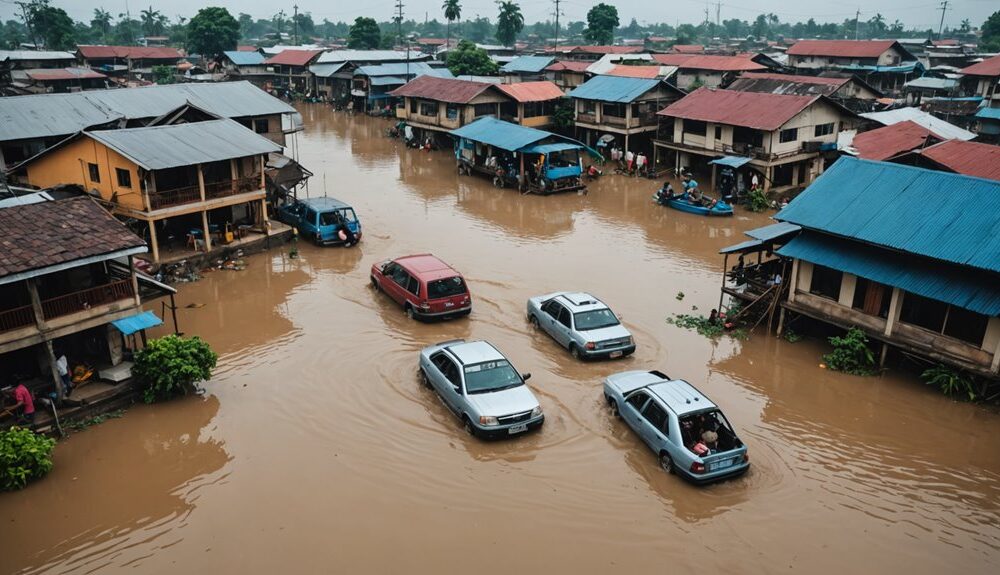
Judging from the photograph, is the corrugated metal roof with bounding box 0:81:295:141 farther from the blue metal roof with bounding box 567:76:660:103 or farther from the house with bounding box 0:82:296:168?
the blue metal roof with bounding box 567:76:660:103

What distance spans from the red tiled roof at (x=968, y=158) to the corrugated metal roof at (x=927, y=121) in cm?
797

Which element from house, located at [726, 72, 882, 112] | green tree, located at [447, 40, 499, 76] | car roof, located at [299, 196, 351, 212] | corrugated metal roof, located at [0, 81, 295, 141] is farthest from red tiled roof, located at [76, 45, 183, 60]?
house, located at [726, 72, 882, 112]

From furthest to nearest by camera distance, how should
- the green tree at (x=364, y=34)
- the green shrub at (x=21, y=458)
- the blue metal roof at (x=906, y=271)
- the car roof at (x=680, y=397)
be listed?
the green tree at (x=364, y=34), the blue metal roof at (x=906, y=271), the car roof at (x=680, y=397), the green shrub at (x=21, y=458)

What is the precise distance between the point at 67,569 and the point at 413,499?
584 centimetres

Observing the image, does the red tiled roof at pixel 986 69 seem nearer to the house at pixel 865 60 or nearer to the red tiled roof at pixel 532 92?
the house at pixel 865 60

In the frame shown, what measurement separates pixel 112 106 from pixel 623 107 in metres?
29.1

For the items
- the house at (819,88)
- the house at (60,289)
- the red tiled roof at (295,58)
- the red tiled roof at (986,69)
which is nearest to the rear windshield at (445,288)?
the house at (60,289)

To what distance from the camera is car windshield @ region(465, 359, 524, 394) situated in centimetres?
1541

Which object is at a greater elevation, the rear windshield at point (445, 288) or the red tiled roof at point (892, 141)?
the red tiled roof at point (892, 141)

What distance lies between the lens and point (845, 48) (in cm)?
7244

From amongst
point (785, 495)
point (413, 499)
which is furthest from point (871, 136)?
point (413, 499)

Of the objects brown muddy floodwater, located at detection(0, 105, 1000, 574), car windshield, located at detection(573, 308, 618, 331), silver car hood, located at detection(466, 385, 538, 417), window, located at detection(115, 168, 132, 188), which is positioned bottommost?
brown muddy floodwater, located at detection(0, 105, 1000, 574)

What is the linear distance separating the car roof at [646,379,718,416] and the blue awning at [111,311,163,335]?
12.0m

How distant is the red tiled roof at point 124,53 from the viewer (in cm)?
8706
